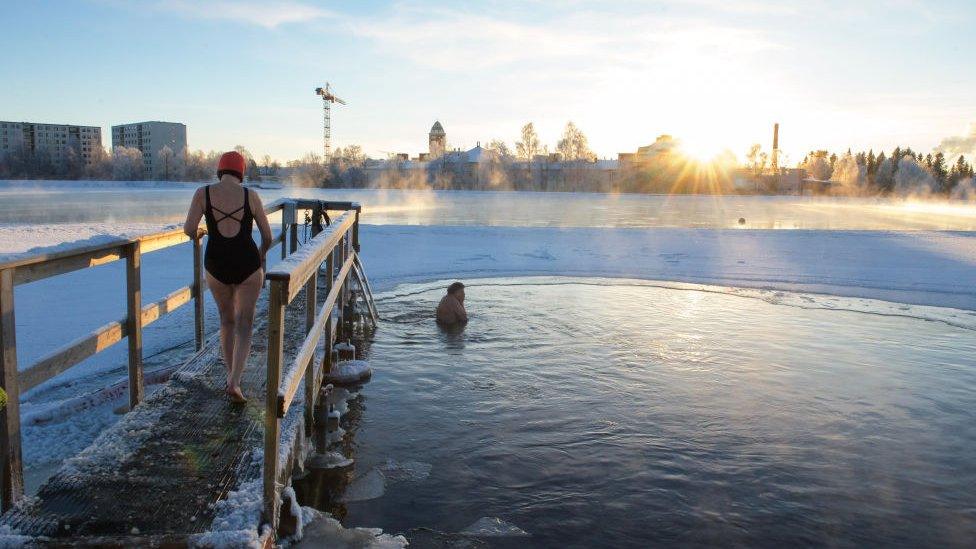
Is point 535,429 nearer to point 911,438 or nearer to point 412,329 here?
point 911,438

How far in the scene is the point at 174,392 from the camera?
16.5ft

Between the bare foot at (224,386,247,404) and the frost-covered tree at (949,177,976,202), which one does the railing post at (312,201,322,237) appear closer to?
the bare foot at (224,386,247,404)

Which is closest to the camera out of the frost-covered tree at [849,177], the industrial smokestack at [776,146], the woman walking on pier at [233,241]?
the woman walking on pier at [233,241]

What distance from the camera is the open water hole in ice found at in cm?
458

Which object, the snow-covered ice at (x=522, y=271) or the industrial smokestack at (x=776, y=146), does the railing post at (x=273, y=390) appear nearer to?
the snow-covered ice at (x=522, y=271)

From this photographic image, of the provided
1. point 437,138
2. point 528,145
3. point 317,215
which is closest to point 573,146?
point 528,145

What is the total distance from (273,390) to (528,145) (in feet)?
392

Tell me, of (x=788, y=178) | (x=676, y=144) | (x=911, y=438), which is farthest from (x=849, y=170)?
(x=911, y=438)

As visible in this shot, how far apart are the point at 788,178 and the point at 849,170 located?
71.4ft

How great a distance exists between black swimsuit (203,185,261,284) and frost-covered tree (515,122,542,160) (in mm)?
117821

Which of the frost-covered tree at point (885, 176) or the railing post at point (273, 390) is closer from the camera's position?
the railing post at point (273, 390)

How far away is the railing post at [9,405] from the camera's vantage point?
319cm

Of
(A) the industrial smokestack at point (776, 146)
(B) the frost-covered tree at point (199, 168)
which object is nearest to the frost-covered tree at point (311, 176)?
(B) the frost-covered tree at point (199, 168)

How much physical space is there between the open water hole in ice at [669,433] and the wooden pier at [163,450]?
937 millimetres
